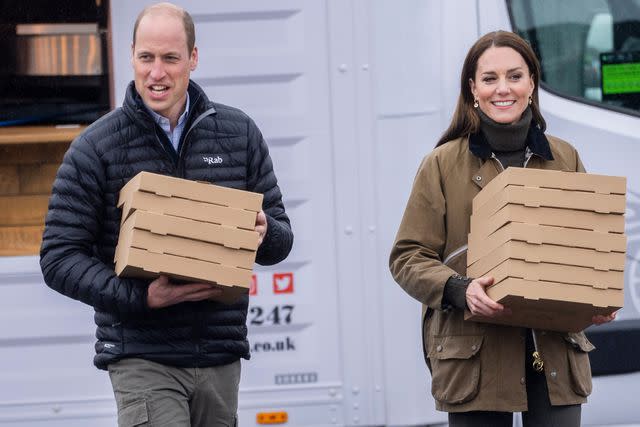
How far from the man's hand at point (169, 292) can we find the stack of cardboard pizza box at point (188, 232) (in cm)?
2

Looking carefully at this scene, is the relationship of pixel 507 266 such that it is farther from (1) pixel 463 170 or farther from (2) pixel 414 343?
(2) pixel 414 343

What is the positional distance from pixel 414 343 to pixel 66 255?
1671 millimetres

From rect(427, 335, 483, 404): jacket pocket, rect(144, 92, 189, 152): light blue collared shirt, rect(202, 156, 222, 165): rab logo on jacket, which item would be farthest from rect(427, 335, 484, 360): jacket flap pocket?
rect(144, 92, 189, 152): light blue collared shirt

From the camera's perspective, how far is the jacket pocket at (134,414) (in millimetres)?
3096

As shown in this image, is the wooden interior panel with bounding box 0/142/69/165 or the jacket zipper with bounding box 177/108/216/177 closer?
the jacket zipper with bounding box 177/108/216/177

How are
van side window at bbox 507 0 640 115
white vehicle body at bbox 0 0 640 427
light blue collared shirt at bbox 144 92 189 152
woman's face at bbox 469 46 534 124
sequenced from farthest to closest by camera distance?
van side window at bbox 507 0 640 115
white vehicle body at bbox 0 0 640 427
woman's face at bbox 469 46 534 124
light blue collared shirt at bbox 144 92 189 152

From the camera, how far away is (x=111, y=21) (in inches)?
173

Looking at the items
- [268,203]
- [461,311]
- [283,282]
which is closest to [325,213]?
[283,282]

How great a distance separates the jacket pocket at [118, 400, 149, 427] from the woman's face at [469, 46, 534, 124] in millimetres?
1238

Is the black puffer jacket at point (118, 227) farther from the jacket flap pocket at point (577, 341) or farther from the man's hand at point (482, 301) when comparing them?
the jacket flap pocket at point (577, 341)

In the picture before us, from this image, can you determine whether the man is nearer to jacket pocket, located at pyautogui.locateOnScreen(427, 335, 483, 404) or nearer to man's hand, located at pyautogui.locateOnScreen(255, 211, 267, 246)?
man's hand, located at pyautogui.locateOnScreen(255, 211, 267, 246)

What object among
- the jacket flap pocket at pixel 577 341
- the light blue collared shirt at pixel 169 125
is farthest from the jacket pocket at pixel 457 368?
the light blue collared shirt at pixel 169 125

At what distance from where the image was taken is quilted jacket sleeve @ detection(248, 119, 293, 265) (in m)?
3.25

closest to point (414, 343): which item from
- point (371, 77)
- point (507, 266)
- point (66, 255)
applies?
point (371, 77)
